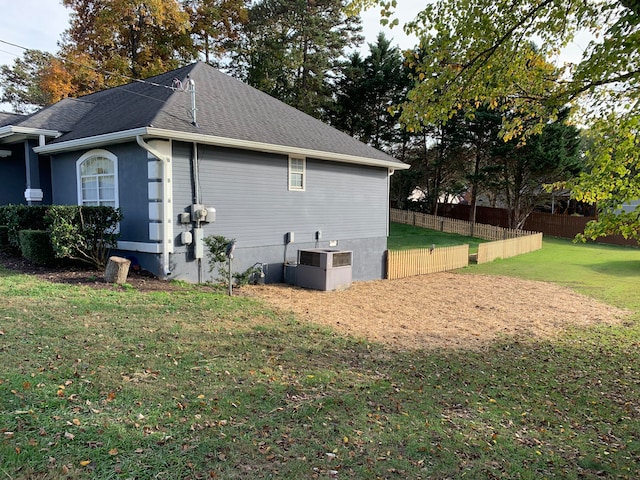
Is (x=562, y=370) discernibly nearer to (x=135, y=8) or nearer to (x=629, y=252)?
(x=629, y=252)

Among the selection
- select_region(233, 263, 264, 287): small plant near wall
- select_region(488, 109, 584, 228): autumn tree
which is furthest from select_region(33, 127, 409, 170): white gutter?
select_region(488, 109, 584, 228): autumn tree

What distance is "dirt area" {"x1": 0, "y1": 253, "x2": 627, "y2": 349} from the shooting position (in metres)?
7.53

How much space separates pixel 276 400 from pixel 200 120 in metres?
7.65

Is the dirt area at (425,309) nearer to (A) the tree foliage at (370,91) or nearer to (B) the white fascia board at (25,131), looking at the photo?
(B) the white fascia board at (25,131)

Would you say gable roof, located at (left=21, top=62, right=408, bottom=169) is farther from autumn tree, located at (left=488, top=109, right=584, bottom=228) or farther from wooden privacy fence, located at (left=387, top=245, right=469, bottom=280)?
autumn tree, located at (left=488, top=109, right=584, bottom=228)

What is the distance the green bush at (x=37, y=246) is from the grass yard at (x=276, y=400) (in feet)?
6.30

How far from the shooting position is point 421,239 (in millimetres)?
24969

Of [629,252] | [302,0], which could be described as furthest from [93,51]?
[629,252]

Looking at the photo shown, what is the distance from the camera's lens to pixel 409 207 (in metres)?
33.4

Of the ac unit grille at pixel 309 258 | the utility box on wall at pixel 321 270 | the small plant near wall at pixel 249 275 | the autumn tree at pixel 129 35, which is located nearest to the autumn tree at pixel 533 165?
the utility box on wall at pixel 321 270

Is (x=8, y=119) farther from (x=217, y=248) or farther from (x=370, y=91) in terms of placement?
(x=370, y=91)

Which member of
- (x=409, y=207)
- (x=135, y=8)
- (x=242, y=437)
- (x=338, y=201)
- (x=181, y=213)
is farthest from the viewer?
(x=409, y=207)

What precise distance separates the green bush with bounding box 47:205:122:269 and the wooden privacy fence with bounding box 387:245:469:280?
919cm

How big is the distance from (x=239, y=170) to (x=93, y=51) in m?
19.6
